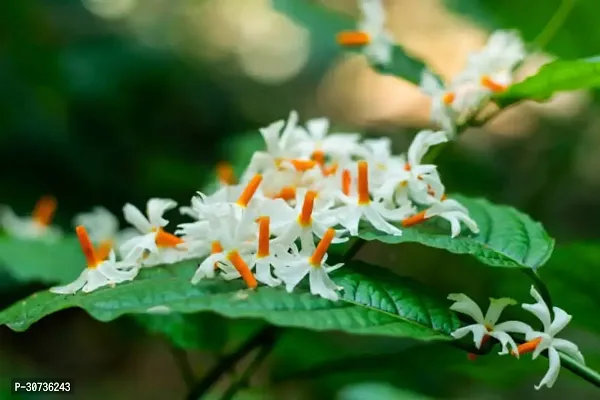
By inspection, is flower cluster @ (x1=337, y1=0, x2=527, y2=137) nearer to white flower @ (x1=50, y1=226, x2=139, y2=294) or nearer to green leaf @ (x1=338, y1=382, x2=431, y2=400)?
white flower @ (x1=50, y1=226, x2=139, y2=294)

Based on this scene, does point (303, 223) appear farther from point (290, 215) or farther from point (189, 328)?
point (189, 328)

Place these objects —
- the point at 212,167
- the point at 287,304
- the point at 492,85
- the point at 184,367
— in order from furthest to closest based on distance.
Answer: the point at 212,167 < the point at 184,367 < the point at 492,85 < the point at 287,304

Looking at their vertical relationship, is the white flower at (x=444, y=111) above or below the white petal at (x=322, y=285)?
above

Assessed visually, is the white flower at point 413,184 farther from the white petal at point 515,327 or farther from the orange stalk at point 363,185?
the white petal at point 515,327

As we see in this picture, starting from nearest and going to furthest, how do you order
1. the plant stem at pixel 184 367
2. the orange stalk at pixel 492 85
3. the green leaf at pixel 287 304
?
1. the green leaf at pixel 287 304
2. the orange stalk at pixel 492 85
3. the plant stem at pixel 184 367

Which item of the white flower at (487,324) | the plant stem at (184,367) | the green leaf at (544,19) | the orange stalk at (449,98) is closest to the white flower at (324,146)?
the orange stalk at (449,98)

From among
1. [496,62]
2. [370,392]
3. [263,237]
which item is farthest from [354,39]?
[370,392]

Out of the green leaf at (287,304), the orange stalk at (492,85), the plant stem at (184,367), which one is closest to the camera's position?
the green leaf at (287,304)
